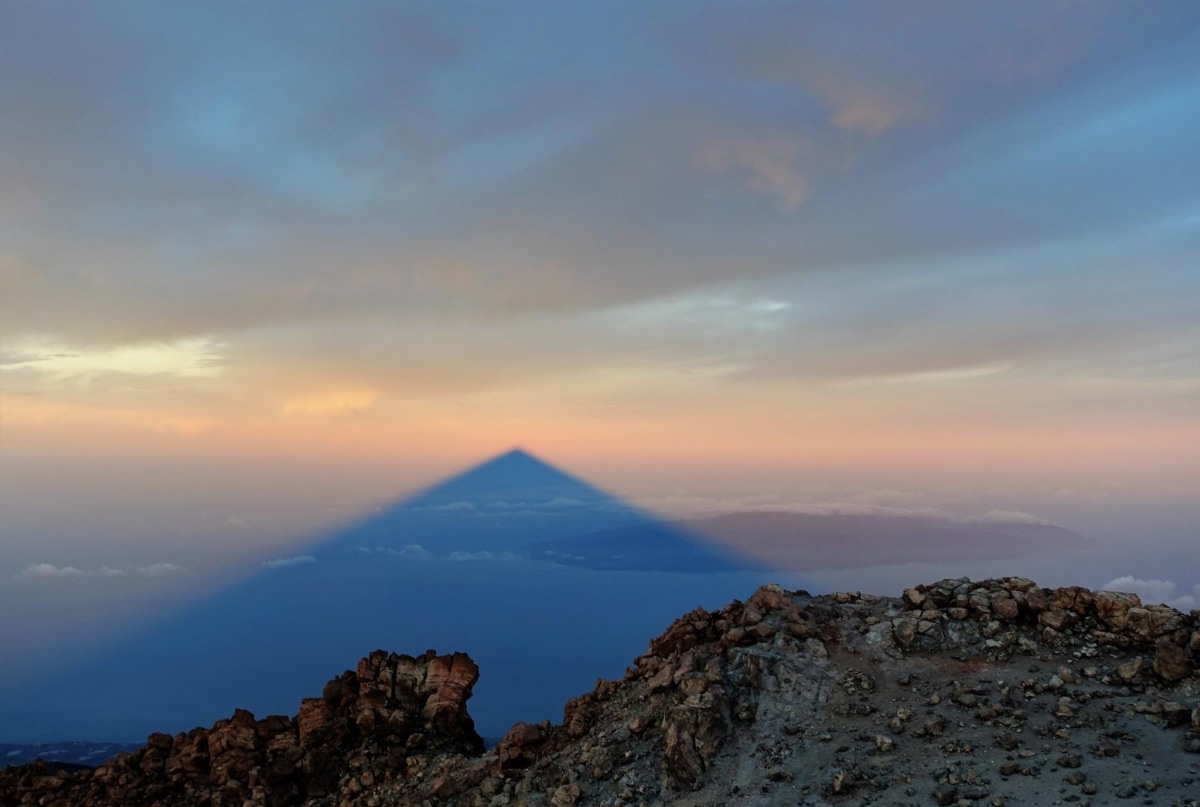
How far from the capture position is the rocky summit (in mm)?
19375

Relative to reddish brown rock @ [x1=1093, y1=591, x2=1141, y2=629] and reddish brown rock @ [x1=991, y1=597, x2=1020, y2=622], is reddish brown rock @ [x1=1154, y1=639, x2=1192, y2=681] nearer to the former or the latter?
reddish brown rock @ [x1=1093, y1=591, x2=1141, y2=629]

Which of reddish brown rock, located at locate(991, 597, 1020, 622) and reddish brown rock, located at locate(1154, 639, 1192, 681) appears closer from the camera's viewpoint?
reddish brown rock, located at locate(1154, 639, 1192, 681)

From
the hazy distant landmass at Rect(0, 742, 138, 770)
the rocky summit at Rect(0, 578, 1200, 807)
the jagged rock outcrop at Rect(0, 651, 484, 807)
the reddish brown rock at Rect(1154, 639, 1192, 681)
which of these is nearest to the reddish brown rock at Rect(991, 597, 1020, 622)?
the rocky summit at Rect(0, 578, 1200, 807)

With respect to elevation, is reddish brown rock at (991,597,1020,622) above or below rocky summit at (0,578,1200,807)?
above

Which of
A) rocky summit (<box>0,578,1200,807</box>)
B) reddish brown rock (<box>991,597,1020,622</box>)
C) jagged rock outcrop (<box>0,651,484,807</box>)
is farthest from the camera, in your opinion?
jagged rock outcrop (<box>0,651,484,807</box>)

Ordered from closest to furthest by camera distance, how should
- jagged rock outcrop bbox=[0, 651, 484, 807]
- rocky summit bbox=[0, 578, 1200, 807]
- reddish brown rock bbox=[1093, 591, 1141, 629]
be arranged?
1. rocky summit bbox=[0, 578, 1200, 807]
2. reddish brown rock bbox=[1093, 591, 1141, 629]
3. jagged rock outcrop bbox=[0, 651, 484, 807]

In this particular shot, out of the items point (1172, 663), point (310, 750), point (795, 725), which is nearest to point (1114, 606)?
point (1172, 663)

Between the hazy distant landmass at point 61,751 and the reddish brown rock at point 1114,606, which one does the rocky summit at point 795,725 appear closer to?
the reddish brown rock at point 1114,606

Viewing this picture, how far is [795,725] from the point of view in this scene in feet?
72.5

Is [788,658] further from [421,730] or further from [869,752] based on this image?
[421,730]

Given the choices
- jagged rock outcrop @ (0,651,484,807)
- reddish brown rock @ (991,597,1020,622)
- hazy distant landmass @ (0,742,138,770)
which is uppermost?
reddish brown rock @ (991,597,1020,622)

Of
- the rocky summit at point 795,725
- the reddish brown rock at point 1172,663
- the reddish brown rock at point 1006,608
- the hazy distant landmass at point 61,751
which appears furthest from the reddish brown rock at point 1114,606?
→ the hazy distant landmass at point 61,751

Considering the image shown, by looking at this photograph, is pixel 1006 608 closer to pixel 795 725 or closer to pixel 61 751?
pixel 795 725

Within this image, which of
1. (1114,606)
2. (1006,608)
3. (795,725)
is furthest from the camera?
(1006,608)
